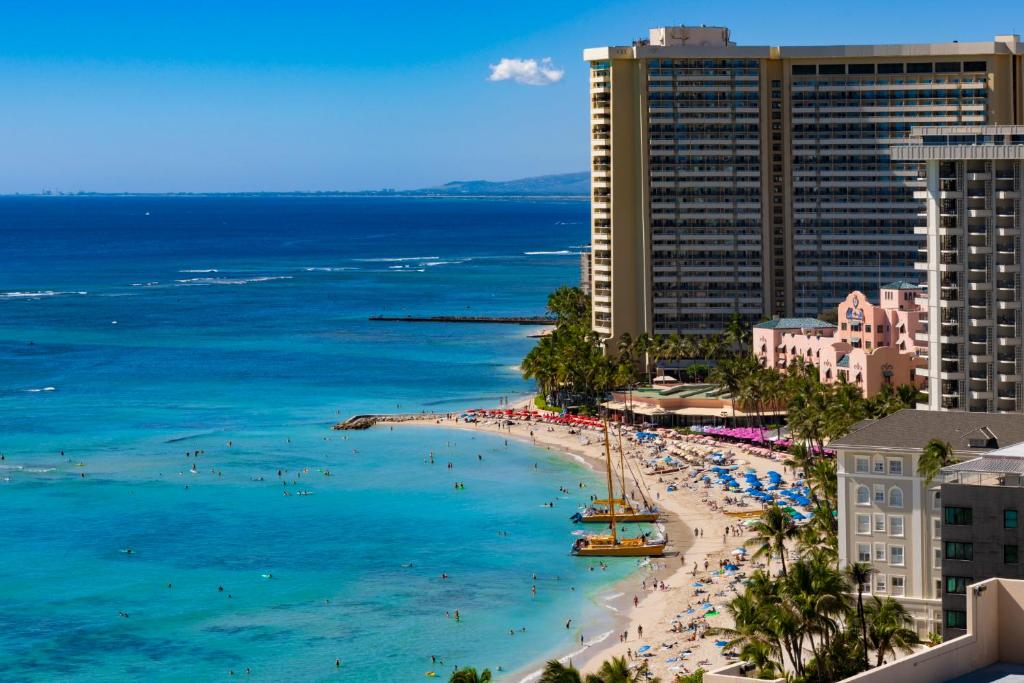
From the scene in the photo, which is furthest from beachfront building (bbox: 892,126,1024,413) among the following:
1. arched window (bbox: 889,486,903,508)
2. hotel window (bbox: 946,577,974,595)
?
hotel window (bbox: 946,577,974,595)

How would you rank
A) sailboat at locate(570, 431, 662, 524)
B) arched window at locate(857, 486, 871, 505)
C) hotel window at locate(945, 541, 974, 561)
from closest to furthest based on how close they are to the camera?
1. hotel window at locate(945, 541, 974, 561)
2. arched window at locate(857, 486, 871, 505)
3. sailboat at locate(570, 431, 662, 524)

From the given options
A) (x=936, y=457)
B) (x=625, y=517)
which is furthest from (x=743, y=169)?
(x=936, y=457)

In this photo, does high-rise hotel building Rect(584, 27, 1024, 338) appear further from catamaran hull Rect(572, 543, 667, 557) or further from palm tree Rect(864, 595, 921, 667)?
palm tree Rect(864, 595, 921, 667)

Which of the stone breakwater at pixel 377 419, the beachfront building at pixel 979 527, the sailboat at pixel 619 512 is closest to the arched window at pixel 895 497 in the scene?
the beachfront building at pixel 979 527

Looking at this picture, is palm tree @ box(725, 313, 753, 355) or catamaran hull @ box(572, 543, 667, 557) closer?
catamaran hull @ box(572, 543, 667, 557)

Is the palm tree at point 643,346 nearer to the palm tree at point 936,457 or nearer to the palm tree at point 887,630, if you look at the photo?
the palm tree at point 936,457

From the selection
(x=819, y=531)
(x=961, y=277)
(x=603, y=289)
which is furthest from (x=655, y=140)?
(x=819, y=531)

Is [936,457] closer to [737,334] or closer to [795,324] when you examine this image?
[795,324]

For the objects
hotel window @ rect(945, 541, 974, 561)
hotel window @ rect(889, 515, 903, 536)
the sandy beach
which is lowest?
the sandy beach
